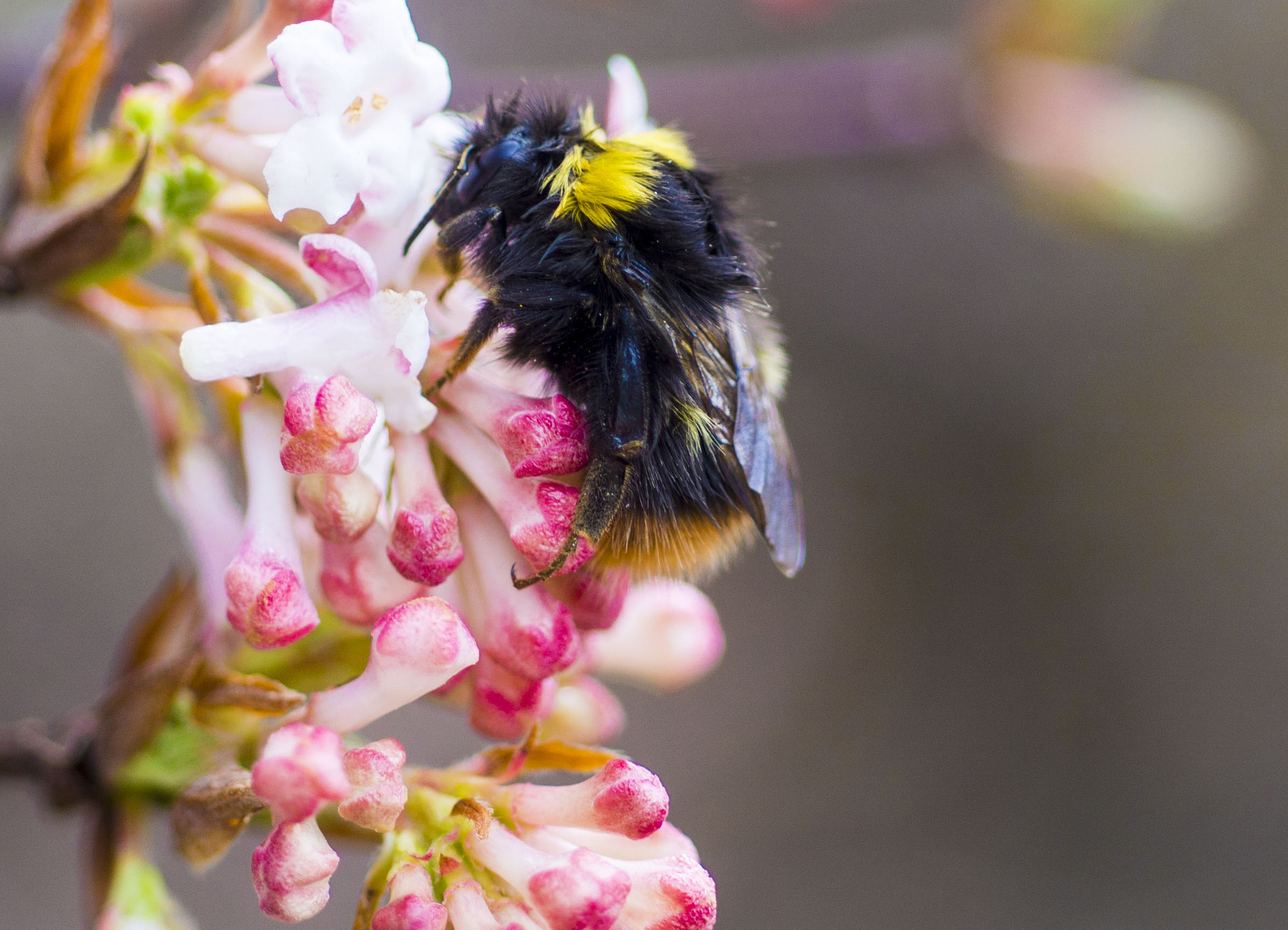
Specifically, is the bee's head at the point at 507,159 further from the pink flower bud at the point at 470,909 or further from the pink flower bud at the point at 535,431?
the pink flower bud at the point at 470,909

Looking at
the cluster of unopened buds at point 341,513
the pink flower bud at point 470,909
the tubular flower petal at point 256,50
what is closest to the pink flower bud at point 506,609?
the cluster of unopened buds at point 341,513

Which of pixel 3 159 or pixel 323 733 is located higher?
pixel 323 733

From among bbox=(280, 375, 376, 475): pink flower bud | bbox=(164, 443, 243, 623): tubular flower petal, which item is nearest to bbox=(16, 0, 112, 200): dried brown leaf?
bbox=(164, 443, 243, 623): tubular flower petal

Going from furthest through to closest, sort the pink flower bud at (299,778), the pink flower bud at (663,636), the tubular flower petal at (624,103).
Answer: the pink flower bud at (663,636), the tubular flower petal at (624,103), the pink flower bud at (299,778)

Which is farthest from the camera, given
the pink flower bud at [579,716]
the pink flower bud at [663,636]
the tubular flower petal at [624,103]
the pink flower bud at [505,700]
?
the pink flower bud at [663,636]

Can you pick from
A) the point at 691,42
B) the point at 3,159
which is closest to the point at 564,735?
the point at 3,159

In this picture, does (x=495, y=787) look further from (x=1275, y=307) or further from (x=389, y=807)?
(x=1275, y=307)

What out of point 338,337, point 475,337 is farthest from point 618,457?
point 338,337

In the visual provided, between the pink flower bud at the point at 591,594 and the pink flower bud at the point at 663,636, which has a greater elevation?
the pink flower bud at the point at 591,594
